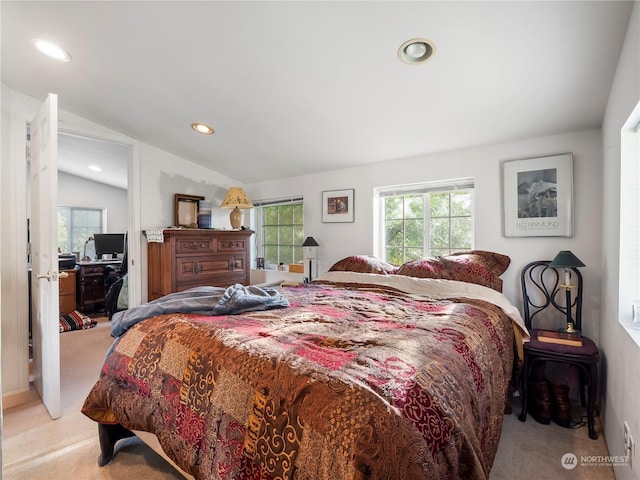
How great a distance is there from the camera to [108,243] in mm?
5555

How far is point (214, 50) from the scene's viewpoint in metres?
1.93

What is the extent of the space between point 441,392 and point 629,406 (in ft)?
3.33

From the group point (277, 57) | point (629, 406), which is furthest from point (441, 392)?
point (277, 57)

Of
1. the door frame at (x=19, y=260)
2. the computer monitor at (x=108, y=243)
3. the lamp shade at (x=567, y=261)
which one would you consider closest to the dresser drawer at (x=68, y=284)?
the computer monitor at (x=108, y=243)

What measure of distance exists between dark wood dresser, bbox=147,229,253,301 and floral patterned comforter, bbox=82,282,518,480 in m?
1.81

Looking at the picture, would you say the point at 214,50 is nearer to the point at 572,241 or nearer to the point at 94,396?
the point at 94,396

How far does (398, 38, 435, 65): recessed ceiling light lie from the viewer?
5.56 feet

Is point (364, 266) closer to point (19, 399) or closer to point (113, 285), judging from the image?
point (19, 399)

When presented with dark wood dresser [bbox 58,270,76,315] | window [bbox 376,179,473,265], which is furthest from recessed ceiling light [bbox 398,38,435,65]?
dark wood dresser [bbox 58,270,76,315]

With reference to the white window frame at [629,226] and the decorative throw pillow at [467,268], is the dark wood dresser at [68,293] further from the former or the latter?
the white window frame at [629,226]

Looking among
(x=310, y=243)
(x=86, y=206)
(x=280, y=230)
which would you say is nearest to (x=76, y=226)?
(x=86, y=206)

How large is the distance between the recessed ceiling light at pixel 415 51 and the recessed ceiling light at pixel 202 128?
6.37ft

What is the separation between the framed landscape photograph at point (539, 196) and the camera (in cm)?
237

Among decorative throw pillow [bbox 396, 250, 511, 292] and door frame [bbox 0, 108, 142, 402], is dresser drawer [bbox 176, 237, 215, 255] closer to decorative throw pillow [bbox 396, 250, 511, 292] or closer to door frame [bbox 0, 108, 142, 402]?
door frame [bbox 0, 108, 142, 402]
